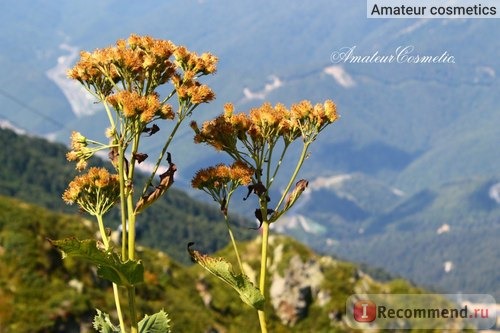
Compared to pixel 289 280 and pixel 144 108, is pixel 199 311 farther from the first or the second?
pixel 144 108

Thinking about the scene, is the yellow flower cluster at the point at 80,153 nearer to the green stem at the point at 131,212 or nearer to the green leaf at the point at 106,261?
the green stem at the point at 131,212

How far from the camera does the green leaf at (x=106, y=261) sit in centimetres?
549

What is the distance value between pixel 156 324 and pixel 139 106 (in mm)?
1965

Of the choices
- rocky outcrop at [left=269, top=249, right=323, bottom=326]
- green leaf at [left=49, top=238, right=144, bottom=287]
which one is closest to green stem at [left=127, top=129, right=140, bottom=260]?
green leaf at [left=49, top=238, right=144, bottom=287]

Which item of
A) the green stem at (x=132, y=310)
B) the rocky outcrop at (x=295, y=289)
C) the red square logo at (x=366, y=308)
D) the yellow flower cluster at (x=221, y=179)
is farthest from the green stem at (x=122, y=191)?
the rocky outcrop at (x=295, y=289)

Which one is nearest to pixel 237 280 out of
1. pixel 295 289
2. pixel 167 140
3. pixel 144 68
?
pixel 167 140

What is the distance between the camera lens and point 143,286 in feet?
152

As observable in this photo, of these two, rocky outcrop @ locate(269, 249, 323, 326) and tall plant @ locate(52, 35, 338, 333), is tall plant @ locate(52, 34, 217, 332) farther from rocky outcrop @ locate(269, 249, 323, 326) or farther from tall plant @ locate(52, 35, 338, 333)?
rocky outcrop @ locate(269, 249, 323, 326)

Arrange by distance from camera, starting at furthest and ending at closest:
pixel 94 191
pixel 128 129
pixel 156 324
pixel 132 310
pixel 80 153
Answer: pixel 94 191, pixel 80 153, pixel 156 324, pixel 128 129, pixel 132 310

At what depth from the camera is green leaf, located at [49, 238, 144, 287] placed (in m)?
5.49

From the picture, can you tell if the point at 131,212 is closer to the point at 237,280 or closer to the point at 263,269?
the point at 237,280

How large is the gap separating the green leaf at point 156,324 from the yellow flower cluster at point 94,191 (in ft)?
3.60

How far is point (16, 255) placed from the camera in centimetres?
3650

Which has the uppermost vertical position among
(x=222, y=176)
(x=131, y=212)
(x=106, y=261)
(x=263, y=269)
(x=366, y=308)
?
(x=366, y=308)
